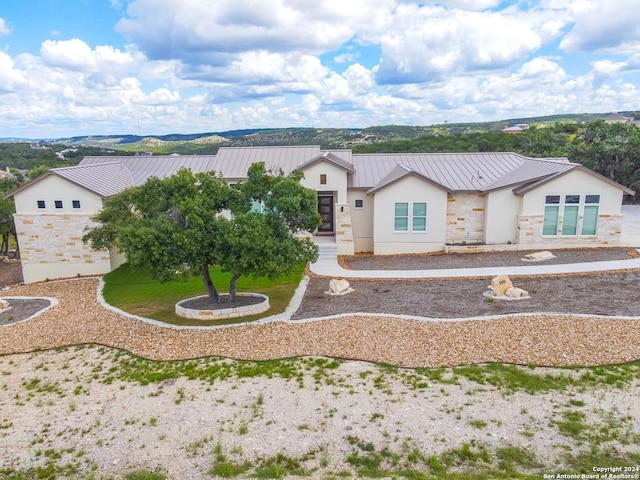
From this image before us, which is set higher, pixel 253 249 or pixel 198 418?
pixel 253 249

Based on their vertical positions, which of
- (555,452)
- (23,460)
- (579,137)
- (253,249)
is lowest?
(23,460)

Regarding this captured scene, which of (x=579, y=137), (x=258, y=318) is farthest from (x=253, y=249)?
(x=579, y=137)

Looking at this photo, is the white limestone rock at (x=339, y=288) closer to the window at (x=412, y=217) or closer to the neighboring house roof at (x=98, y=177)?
the window at (x=412, y=217)

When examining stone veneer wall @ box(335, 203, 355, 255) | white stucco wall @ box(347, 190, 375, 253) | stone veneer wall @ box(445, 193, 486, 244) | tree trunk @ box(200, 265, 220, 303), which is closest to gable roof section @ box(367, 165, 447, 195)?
white stucco wall @ box(347, 190, 375, 253)

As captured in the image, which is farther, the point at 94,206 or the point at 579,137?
the point at 579,137

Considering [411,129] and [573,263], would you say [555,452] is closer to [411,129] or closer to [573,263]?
[573,263]

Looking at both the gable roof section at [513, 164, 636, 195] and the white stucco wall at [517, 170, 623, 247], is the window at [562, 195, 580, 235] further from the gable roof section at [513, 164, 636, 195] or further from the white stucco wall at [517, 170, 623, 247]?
the gable roof section at [513, 164, 636, 195]

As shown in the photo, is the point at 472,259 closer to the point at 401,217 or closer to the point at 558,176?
the point at 401,217

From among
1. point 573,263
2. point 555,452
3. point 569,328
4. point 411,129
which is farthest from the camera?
point 411,129
